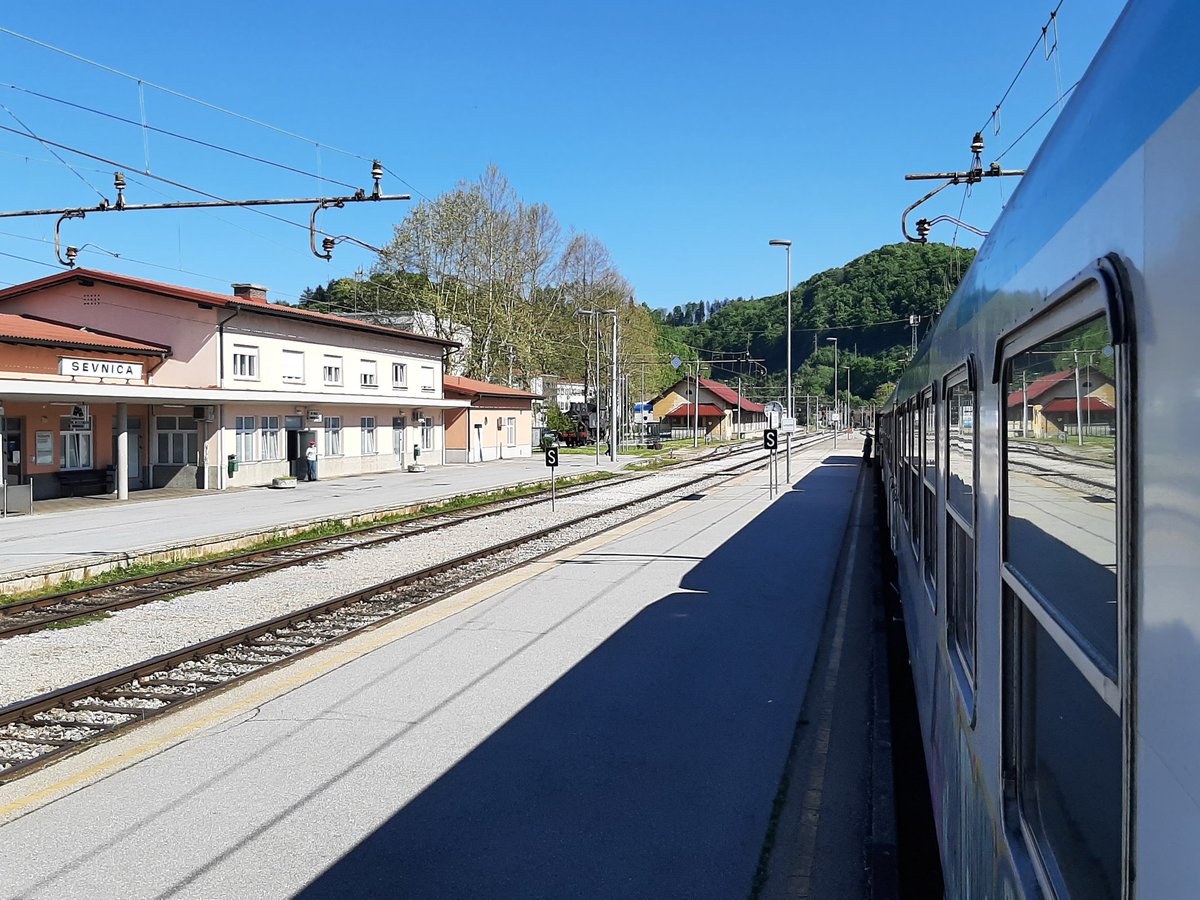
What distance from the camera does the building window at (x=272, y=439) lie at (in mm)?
32781

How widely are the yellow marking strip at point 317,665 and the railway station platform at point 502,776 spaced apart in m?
0.03

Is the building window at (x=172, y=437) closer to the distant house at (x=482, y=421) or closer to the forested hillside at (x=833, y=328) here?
the distant house at (x=482, y=421)

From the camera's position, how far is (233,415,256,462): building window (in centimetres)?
3109

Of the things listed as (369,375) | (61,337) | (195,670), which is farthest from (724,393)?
(195,670)

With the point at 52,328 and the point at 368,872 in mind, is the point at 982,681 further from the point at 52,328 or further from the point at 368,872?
the point at 52,328

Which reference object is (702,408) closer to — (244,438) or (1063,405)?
(244,438)

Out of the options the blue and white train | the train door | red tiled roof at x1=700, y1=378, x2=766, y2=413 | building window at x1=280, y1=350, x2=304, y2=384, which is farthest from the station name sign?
red tiled roof at x1=700, y1=378, x2=766, y2=413

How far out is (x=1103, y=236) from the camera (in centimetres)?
151

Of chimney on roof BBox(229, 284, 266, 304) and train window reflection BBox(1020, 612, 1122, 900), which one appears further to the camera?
chimney on roof BBox(229, 284, 266, 304)

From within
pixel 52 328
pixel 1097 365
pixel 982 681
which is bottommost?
pixel 982 681

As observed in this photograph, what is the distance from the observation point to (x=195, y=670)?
842 centimetres

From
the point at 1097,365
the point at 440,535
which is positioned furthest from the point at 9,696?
the point at 440,535

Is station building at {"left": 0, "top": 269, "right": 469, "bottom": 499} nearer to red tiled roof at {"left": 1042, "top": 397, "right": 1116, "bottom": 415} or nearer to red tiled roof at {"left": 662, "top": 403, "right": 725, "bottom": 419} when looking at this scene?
red tiled roof at {"left": 1042, "top": 397, "right": 1116, "bottom": 415}

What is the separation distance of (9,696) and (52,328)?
82.6 ft
